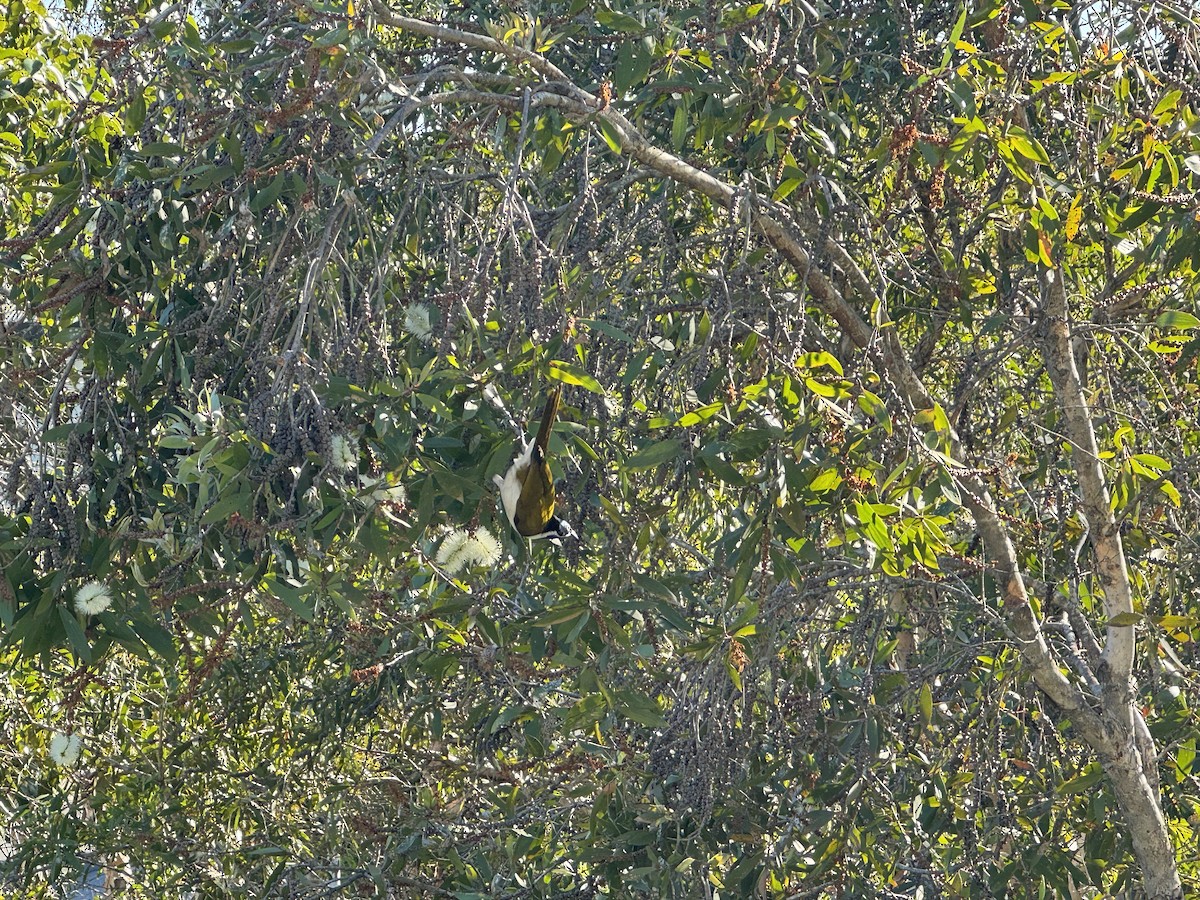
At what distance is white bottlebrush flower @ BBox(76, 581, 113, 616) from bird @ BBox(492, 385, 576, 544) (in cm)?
78

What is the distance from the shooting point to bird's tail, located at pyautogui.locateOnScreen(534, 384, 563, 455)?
2638 mm

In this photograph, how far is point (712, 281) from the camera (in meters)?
3.09

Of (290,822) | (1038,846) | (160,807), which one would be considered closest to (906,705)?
(1038,846)

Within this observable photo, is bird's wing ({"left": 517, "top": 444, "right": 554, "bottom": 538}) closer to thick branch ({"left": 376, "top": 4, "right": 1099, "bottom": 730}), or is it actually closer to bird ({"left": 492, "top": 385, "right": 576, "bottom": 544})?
bird ({"left": 492, "top": 385, "right": 576, "bottom": 544})

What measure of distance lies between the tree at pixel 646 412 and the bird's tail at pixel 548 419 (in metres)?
0.06

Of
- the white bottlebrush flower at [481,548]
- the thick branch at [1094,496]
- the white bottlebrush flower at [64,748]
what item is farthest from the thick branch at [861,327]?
the white bottlebrush flower at [64,748]

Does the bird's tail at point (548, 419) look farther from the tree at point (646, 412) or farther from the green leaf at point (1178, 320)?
the green leaf at point (1178, 320)

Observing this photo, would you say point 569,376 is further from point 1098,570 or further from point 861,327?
point 1098,570

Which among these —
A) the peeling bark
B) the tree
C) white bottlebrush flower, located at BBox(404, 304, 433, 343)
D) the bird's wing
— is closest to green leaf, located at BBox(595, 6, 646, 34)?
the tree

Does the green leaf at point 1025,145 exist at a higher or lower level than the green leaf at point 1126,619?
higher

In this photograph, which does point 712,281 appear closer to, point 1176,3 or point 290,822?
point 1176,3

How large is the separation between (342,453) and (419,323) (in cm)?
37

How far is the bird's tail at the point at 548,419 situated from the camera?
2.64 meters

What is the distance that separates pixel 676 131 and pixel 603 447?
A: 0.73 m
